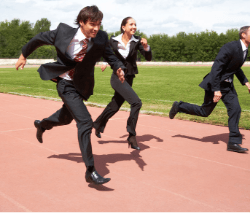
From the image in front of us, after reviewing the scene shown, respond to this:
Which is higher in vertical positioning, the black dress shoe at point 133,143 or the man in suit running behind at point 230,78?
the man in suit running behind at point 230,78

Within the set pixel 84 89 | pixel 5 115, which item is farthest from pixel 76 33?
pixel 5 115

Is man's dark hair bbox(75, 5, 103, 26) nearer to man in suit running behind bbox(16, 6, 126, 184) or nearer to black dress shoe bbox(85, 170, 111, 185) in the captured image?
man in suit running behind bbox(16, 6, 126, 184)

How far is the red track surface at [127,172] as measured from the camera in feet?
11.2

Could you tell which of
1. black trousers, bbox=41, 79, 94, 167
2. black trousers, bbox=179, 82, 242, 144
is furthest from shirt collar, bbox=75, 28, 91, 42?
black trousers, bbox=179, 82, 242, 144

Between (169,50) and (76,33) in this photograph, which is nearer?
(76,33)

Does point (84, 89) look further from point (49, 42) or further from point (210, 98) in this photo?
point (210, 98)

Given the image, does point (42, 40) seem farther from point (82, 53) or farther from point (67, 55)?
point (82, 53)

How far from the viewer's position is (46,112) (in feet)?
31.0

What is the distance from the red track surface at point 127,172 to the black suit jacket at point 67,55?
1.16 meters

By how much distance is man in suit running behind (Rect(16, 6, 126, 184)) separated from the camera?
388cm

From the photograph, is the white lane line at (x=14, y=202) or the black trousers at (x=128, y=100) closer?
the white lane line at (x=14, y=202)

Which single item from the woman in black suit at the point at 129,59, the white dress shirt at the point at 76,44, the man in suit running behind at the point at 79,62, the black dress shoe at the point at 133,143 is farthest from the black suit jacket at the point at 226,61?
the white dress shirt at the point at 76,44

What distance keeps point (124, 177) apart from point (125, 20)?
2.80 meters

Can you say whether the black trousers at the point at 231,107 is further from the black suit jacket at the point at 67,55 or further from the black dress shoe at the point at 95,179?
the black dress shoe at the point at 95,179
